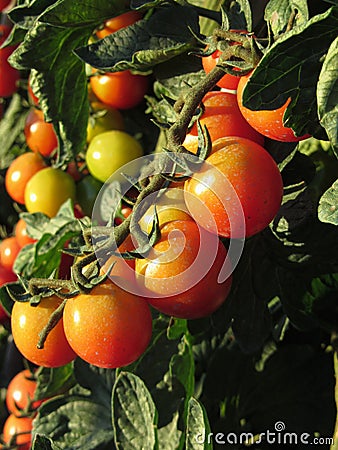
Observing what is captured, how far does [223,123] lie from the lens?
0.51 m

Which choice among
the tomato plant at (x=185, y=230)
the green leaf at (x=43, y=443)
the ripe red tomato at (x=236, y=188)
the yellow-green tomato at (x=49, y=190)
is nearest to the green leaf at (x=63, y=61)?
the tomato plant at (x=185, y=230)

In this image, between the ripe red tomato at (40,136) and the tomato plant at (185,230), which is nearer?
the tomato plant at (185,230)

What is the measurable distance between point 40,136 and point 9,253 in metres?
0.18

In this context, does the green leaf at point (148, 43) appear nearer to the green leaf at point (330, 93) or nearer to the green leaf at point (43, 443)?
the green leaf at point (330, 93)

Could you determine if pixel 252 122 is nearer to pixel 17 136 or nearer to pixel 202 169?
pixel 202 169

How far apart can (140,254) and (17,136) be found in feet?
2.37

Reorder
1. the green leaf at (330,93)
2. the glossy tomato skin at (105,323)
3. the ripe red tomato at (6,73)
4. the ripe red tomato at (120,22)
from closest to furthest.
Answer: the green leaf at (330,93), the glossy tomato skin at (105,323), the ripe red tomato at (120,22), the ripe red tomato at (6,73)

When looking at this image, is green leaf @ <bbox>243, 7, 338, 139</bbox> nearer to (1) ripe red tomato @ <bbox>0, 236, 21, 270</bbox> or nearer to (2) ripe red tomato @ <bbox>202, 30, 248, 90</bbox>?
(2) ripe red tomato @ <bbox>202, 30, 248, 90</bbox>

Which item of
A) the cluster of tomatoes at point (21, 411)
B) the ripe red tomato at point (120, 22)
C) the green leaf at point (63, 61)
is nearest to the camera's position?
the green leaf at point (63, 61)

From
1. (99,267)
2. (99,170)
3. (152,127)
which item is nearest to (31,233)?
(99,170)

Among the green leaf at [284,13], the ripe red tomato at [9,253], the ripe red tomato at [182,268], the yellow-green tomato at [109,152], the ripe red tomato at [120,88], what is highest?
the green leaf at [284,13]

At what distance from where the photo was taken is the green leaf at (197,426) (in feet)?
1.77

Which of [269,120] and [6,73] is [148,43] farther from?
[6,73]

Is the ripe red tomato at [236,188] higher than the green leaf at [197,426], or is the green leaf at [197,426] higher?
the ripe red tomato at [236,188]
